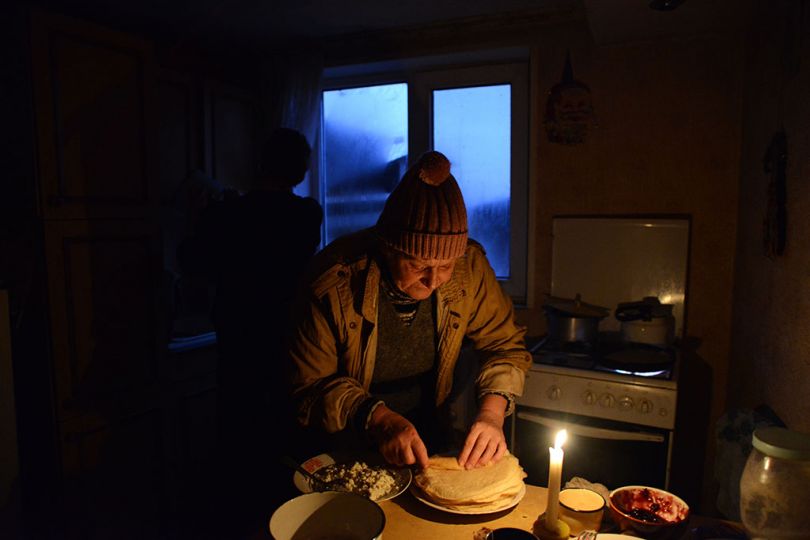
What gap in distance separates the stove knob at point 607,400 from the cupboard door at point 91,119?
1.94 metres

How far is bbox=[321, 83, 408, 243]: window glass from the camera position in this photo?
11.0ft

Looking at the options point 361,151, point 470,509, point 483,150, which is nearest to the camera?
point 470,509

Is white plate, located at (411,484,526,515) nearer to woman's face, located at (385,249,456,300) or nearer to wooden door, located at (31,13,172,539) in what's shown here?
woman's face, located at (385,249,456,300)

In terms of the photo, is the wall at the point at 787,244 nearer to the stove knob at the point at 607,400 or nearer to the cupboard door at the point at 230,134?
the stove knob at the point at 607,400

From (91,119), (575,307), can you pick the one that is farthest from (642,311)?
(91,119)

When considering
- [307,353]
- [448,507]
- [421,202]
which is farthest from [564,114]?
[448,507]

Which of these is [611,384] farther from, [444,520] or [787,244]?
[444,520]

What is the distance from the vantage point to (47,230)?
2029mm

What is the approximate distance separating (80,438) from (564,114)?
2468 mm

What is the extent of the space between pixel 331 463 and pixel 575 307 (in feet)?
5.39

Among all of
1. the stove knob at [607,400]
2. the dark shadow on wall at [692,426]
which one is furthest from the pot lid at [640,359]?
the dark shadow on wall at [692,426]

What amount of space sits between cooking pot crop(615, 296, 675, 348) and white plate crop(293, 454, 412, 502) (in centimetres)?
158

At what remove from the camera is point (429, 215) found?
1283 mm

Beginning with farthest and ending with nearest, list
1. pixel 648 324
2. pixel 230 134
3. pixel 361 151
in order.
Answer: pixel 361 151 → pixel 230 134 → pixel 648 324
